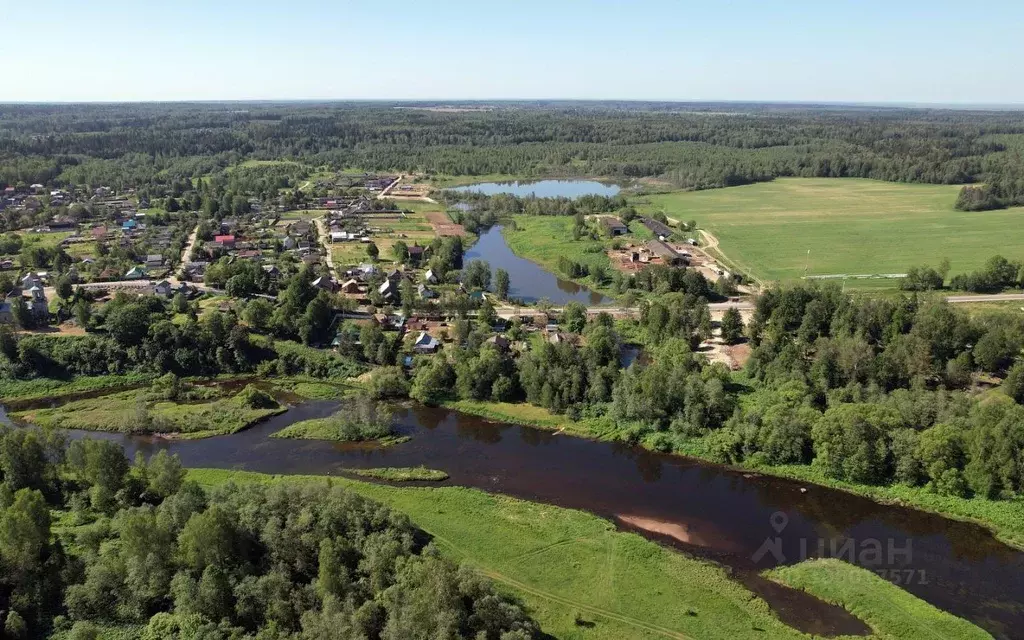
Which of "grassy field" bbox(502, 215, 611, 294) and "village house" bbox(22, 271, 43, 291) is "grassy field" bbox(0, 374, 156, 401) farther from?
"grassy field" bbox(502, 215, 611, 294)

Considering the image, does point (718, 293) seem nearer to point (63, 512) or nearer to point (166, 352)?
point (166, 352)

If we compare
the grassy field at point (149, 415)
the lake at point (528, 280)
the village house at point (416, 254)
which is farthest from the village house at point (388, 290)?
the grassy field at point (149, 415)

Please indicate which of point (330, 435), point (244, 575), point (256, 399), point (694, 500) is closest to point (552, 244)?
point (256, 399)

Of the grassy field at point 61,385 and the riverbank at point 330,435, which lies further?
the grassy field at point 61,385

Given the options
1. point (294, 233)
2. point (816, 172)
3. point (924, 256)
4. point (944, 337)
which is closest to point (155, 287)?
point (294, 233)

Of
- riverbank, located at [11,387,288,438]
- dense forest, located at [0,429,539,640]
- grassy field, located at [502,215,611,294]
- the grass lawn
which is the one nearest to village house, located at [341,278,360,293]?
riverbank, located at [11,387,288,438]

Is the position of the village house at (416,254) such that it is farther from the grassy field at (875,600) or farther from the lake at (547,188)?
the grassy field at (875,600)
